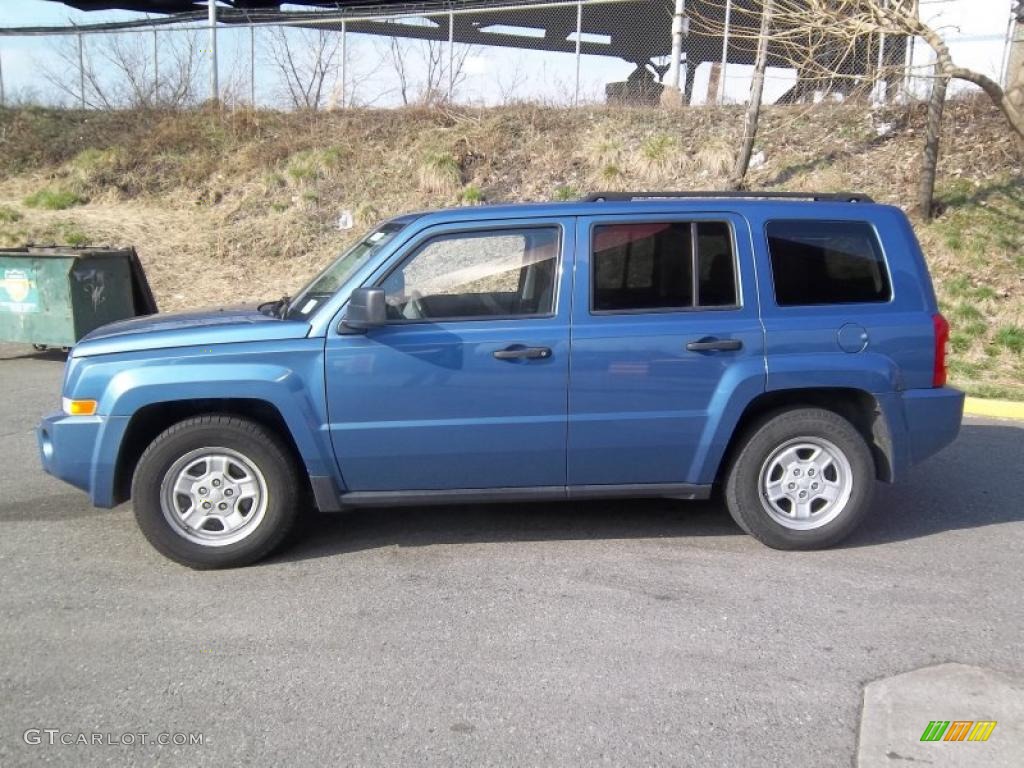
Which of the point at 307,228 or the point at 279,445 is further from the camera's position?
the point at 307,228

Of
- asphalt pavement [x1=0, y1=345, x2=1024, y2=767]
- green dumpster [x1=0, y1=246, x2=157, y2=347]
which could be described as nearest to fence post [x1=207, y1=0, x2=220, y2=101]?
green dumpster [x1=0, y1=246, x2=157, y2=347]

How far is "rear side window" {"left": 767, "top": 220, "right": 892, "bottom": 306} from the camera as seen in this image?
4844mm

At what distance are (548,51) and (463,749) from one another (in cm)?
1711

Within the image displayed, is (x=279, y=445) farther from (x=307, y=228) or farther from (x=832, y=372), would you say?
(x=307, y=228)

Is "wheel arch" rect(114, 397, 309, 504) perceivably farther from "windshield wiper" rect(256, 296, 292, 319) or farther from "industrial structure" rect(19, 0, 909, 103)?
"industrial structure" rect(19, 0, 909, 103)

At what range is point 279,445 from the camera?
4.64m

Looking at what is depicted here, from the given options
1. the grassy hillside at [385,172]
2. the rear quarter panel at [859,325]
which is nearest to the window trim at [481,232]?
the rear quarter panel at [859,325]

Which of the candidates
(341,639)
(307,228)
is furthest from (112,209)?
(341,639)

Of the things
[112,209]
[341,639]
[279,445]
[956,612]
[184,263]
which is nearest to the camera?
[341,639]

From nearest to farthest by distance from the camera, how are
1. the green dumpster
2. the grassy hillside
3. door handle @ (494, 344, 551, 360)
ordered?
1. door handle @ (494, 344, 551, 360)
2. the green dumpster
3. the grassy hillside

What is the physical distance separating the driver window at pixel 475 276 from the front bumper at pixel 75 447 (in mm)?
1640

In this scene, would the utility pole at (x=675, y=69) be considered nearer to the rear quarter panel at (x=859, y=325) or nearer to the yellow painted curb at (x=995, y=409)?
the yellow painted curb at (x=995, y=409)

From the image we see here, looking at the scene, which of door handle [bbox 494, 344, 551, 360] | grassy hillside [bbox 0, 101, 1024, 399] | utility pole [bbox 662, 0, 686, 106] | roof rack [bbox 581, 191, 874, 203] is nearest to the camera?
door handle [bbox 494, 344, 551, 360]

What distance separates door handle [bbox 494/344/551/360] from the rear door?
0.19m
